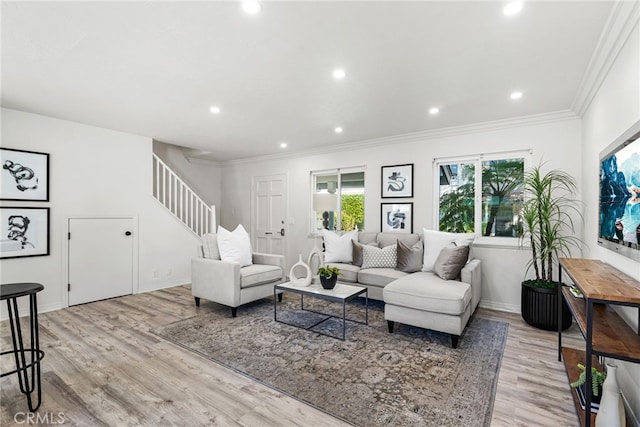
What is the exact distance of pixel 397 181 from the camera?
15.5ft

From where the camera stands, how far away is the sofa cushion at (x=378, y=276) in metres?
3.76

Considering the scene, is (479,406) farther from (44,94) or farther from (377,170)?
(44,94)

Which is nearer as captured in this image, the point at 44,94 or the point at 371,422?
the point at 371,422

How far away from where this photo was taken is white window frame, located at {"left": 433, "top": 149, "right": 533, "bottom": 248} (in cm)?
386

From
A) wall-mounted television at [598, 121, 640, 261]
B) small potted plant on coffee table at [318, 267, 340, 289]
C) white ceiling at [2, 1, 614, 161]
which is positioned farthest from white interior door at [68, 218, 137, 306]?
wall-mounted television at [598, 121, 640, 261]

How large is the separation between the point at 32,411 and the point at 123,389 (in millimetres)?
473

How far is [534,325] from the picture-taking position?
3.23 m

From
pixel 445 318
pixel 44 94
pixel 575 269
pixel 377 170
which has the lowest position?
pixel 445 318

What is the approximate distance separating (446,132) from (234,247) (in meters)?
3.36

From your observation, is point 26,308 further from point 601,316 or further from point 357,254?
point 601,316

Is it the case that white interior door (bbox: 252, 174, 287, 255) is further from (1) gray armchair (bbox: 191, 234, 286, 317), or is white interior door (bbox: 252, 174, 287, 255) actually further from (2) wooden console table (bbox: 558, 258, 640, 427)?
(2) wooden console table (bbox: 558, 258, 640, 427)

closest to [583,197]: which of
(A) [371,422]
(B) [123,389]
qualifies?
(A) [371,422]

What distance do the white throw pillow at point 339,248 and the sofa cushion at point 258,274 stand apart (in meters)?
0.81

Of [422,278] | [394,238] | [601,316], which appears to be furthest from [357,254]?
[601,316]
